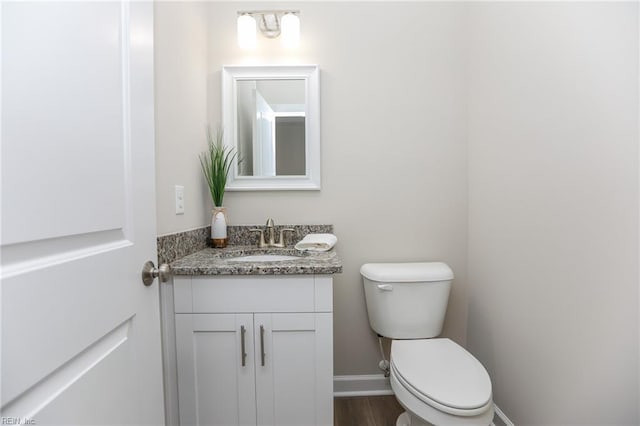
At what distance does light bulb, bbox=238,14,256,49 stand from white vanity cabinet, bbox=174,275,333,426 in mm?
1193

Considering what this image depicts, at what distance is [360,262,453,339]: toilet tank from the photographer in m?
1.44

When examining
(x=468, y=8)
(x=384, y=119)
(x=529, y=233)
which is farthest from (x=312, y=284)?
(x=468, y=8)

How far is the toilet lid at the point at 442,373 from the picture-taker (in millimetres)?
991

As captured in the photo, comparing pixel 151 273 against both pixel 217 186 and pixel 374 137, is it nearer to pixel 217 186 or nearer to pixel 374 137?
pixel 217 186

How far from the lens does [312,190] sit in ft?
5.44

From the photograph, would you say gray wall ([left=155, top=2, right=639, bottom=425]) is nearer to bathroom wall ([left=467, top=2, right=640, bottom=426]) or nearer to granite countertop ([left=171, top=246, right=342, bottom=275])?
bathroom wall ([left=467, top=2, right=640, bottom=426])

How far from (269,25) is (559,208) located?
5.02 ft

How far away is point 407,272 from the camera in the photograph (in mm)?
1453

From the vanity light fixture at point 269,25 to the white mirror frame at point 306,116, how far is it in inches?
5.1

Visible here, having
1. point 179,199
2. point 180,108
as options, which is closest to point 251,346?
point 179,199

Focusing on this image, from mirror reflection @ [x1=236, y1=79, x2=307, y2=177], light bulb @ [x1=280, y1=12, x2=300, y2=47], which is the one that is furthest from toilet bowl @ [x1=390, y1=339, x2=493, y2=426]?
light bulb @ [x1=280, y1=12, x2=300, y2=47]

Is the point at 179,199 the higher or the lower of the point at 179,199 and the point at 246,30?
the lower

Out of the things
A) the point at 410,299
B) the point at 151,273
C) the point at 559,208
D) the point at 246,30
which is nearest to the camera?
the point at 151,273

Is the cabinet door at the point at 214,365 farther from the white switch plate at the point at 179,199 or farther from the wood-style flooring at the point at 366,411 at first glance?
the wood-style flooring at the point at 366,411
